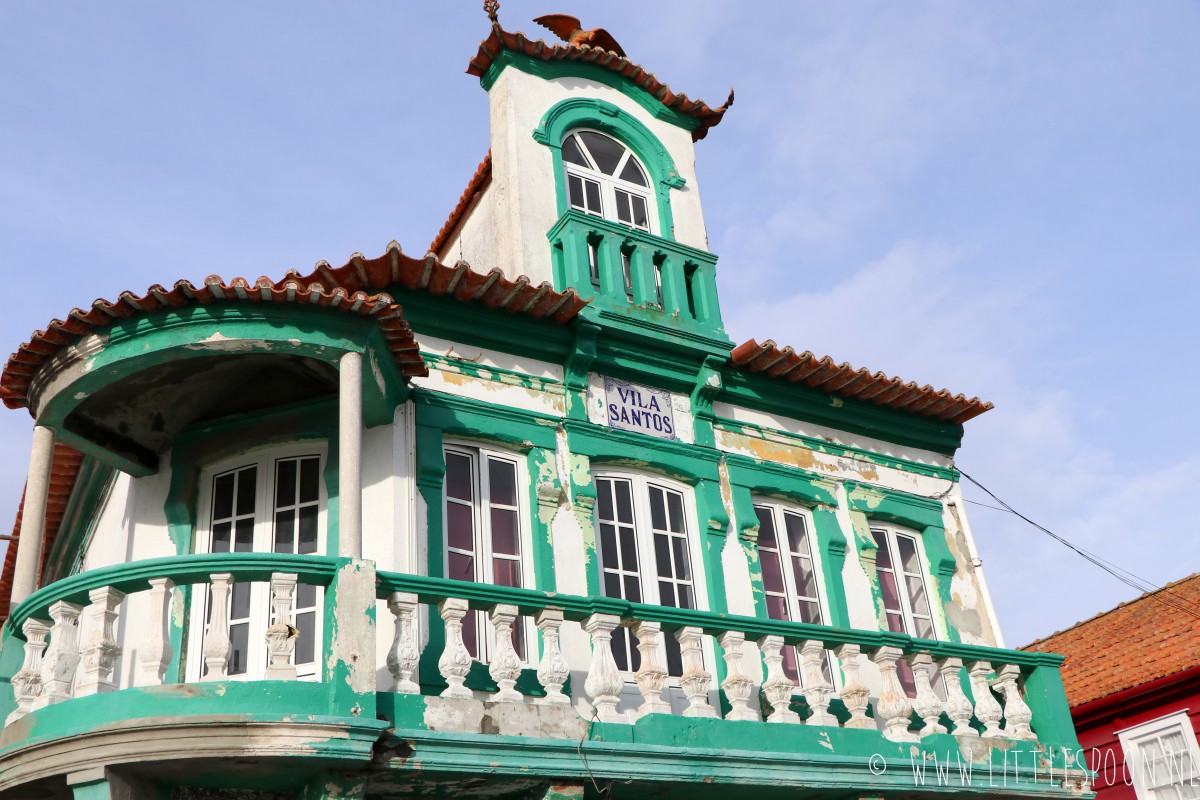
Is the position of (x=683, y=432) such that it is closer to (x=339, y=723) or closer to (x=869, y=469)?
(x=869, y=469)

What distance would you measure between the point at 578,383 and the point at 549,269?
141 centimetres

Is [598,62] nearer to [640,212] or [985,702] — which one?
[640,212]

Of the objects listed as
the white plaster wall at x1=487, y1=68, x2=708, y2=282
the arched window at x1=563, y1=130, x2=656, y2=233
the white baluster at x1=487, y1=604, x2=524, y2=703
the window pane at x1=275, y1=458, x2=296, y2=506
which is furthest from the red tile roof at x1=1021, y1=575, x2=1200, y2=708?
the window pane at x1=275, y1=458, x2=296, y2=506

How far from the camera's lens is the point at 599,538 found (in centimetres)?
1002

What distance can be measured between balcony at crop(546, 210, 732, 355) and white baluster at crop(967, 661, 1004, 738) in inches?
141

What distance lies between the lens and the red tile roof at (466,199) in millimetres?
12625

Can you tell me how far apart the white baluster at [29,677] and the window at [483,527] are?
2847mm

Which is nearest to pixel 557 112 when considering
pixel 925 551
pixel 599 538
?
pixel 599 538

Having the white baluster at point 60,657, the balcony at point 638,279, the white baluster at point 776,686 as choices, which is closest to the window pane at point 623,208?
the balcony at point 638,279

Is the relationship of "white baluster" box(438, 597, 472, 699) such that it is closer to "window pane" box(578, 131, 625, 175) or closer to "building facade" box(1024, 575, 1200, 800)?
"window pane" box(578, 131, 625, 175)

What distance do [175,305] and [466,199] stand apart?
552 cm

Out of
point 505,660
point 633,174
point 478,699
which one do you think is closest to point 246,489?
point 478,699

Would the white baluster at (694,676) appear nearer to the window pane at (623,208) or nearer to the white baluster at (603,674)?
the white baluster at (603,674)

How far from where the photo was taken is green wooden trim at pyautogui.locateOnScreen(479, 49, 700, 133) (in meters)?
12.4
